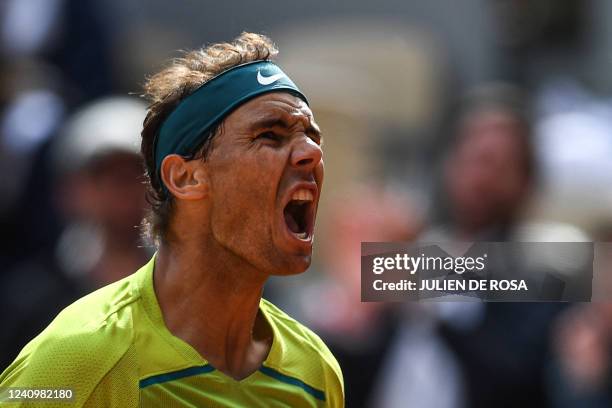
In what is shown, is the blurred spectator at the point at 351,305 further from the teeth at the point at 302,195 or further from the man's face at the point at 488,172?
the teeth at the point at 302,195

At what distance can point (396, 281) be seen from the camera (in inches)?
111

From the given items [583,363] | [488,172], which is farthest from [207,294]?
[583,363]

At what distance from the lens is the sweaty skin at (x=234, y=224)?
2.73 meters

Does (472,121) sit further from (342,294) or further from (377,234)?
(377,234)

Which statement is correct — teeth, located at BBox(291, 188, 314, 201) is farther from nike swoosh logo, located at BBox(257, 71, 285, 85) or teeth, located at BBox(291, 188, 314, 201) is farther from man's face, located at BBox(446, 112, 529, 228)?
man's face, located at BBox(446, 112, 529, 228)

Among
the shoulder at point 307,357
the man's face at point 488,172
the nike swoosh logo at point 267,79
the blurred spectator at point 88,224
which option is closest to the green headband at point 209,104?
the nike swoosh logo at point 267,79

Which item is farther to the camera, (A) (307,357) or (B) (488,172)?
(B) (488,172)

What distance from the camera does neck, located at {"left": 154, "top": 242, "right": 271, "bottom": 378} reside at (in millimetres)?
2863

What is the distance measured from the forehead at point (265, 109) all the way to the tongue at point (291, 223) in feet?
0.76


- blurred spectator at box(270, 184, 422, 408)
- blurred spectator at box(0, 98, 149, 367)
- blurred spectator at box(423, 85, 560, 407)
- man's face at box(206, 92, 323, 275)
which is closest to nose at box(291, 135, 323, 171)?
man's face at box(206, 92, 323, 275)

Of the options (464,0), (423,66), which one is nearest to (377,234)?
(423,66)

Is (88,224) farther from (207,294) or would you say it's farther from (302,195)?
(302,195)

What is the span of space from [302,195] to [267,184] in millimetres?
90

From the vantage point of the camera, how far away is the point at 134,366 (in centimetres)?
273
